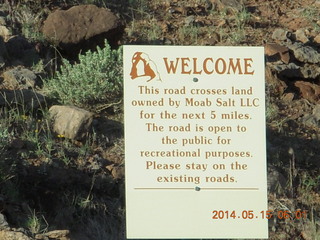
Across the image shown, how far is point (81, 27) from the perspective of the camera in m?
8.39

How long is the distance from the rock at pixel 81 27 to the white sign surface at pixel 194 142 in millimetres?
3417

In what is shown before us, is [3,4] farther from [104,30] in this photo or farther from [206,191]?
[206,191]

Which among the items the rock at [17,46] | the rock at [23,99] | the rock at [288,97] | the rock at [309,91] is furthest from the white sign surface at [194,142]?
the rock at [17,46]

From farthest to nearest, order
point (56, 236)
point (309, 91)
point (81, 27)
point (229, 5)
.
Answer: point (229, 5)
point (81, 27)
point (309, 91)
point (56, 236)

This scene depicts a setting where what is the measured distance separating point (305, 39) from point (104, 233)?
3.99 meters

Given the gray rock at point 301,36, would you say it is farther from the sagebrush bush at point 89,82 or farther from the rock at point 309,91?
the sagebrush bush at point 89,82

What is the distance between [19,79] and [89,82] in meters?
0.69

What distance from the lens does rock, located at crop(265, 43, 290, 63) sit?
8.48 meters

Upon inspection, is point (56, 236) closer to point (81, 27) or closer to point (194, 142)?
point (194, 142)

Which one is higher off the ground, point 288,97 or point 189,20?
point 189,20

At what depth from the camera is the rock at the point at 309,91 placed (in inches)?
320

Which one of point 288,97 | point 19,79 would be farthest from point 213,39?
point 19,79

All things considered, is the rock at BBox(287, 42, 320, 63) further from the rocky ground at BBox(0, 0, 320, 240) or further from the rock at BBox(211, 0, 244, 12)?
the rock at BBox(211, 0, 244, 12)

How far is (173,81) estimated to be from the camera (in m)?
5.01
